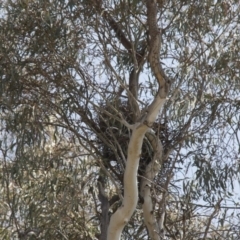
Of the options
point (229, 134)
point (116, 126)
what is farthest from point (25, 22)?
point (229, 134)

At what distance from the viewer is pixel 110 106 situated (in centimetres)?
479

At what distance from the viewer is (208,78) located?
205 inches

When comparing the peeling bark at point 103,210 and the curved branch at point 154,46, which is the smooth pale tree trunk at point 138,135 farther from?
the peeling bark at point 103,210

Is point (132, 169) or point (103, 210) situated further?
point (103, 210)

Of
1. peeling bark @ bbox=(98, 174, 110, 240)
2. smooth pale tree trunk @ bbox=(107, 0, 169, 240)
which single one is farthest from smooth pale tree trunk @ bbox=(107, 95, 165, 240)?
peeling bark @ bbox=(98, 174, 110, 240)

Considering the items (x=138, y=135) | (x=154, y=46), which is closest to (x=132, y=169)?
(x=138, y=135)

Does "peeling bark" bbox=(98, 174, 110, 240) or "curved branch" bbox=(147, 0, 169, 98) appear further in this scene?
"peeling bark" bbox=(98, 174, 110, 240)

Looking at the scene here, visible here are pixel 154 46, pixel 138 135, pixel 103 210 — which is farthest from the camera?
pixel 103 210

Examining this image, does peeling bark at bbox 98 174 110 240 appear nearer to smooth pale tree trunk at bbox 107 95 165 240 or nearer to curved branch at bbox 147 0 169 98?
smooth pale tree trunk at bbox 107 95 165 240

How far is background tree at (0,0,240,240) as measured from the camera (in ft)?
16.3

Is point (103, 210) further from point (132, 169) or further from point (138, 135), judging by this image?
point (138, 135)

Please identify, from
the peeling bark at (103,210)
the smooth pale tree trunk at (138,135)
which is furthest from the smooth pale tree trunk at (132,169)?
the peeling bark at (103,210)

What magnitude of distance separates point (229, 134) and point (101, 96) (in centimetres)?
114

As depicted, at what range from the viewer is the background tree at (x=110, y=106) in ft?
16.3
